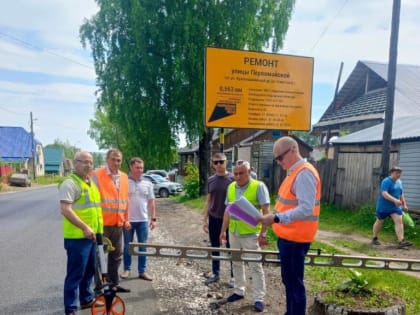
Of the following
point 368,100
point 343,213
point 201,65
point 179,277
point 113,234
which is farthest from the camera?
point 368,100

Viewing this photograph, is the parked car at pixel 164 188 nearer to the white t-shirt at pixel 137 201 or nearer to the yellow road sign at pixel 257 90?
the yellow road sign at pixel 257 90

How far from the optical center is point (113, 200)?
4.41 meters

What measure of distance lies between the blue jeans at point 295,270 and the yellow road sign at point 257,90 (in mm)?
3948

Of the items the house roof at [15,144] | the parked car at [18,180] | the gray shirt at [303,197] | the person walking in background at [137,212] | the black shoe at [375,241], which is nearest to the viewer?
the gray shirt at [303,197]

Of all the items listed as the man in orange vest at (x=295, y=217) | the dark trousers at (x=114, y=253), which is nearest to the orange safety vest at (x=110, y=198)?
the dark trousers at (x=114, y=253)

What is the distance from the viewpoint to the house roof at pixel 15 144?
5025 cm

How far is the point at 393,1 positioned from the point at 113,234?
9132 millimetres

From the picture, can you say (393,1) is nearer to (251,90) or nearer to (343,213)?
(251,90)

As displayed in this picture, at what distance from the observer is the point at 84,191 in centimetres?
365

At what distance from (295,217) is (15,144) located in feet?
195

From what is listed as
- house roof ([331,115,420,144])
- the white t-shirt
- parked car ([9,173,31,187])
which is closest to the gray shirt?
the white t-shirt

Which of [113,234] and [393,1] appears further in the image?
[393,1]

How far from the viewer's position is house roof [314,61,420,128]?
18.0 metres


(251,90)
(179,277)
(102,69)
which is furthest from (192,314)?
(102,69)
